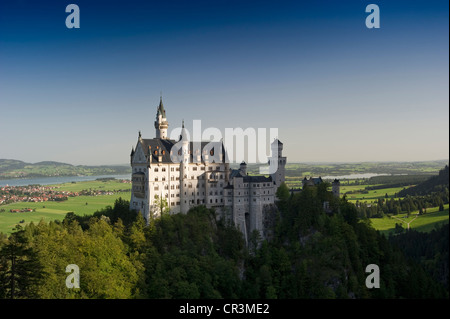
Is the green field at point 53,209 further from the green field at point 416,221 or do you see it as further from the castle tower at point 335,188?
the green field at point 416,221

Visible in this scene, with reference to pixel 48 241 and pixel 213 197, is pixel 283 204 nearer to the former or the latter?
pixel 213 197

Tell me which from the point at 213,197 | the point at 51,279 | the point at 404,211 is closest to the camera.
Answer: the point at 51,279

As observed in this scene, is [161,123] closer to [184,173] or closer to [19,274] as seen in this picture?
[184,173]

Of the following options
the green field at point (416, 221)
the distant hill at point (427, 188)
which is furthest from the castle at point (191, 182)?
the distant hill at point (427, 188)

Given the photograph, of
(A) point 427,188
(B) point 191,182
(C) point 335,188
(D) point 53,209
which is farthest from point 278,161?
(D) point 53,209

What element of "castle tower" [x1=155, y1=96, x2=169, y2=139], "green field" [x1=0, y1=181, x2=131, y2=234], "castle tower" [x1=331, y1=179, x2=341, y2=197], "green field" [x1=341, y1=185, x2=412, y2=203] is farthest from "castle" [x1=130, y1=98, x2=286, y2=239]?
"green field" [x1=341, y1=185, x2=412, y2=203]

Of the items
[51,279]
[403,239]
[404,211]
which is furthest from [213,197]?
[404,211]
